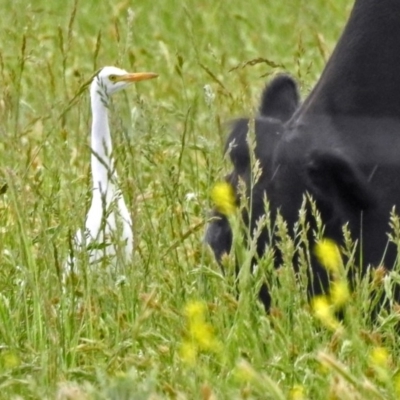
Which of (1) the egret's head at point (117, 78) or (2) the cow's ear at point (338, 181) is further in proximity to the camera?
(1) the egret's head at point (117, 78)

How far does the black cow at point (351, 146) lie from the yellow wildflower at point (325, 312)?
17 cm

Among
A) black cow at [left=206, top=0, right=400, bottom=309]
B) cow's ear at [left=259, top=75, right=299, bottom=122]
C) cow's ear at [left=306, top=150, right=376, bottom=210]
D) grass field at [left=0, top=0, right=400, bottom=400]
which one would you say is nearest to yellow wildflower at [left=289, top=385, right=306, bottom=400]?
grass field at [left=0, top=0, right=400, bottom=400]

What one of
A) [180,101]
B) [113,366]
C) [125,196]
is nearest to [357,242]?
[113,366]

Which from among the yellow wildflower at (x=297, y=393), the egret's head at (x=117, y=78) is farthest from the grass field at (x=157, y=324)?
the egret's head at (x=117, y=78)

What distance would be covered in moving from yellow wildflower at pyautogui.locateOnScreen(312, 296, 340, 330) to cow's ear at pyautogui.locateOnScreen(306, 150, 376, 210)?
→ 0.25 m

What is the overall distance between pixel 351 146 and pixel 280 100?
2.10 ft

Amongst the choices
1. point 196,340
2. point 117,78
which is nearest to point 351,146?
point 196,340

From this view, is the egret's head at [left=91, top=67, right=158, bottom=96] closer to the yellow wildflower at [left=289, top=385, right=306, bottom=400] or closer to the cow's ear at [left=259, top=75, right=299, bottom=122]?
the cow's ear at [left=259, top=75, right=299, bottom=122]

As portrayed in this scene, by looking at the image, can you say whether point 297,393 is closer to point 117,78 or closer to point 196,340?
point 196,340

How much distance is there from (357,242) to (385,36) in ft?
1.72

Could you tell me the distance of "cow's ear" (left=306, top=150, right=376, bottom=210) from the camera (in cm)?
340

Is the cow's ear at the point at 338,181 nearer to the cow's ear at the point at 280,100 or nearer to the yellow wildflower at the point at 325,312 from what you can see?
the yellow wildflower at the point at 325,312

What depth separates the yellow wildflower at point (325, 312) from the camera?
2488mm

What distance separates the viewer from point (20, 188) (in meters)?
3.26
